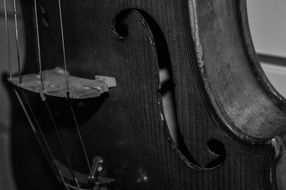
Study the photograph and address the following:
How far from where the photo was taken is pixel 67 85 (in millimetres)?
690

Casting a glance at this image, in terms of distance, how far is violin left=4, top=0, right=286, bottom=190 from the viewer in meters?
0.59

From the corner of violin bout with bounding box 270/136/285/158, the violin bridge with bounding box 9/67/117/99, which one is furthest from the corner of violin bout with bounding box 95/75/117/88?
the corner of violin bout with bounding box 270/136/285/158

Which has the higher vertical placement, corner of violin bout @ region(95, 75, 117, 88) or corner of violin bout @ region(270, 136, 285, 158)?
corner of violin bout @ region(95, 75, 117, 88)

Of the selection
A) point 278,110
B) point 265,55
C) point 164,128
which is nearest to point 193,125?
point 164,128

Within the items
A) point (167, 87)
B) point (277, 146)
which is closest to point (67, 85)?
point (167, 87)

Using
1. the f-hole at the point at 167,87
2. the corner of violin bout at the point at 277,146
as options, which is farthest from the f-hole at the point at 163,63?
the corner of violin bout at the point at 277,146

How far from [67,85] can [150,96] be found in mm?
132

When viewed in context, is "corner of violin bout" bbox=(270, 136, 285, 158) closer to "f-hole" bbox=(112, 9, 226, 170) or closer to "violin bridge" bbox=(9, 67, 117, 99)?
"f-hole" bbox=(112, 9, 226, 170)

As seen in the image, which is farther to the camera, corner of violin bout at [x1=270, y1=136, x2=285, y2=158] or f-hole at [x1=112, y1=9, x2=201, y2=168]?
f-hole at [x1=112, y1=9, x2=201, y2=168]

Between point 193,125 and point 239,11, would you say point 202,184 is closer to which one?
point 193,125

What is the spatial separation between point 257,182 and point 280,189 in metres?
0.03

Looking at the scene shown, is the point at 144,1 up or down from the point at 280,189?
up

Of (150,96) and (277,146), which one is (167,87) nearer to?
(150,96)

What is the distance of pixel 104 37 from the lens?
2.22 feet
